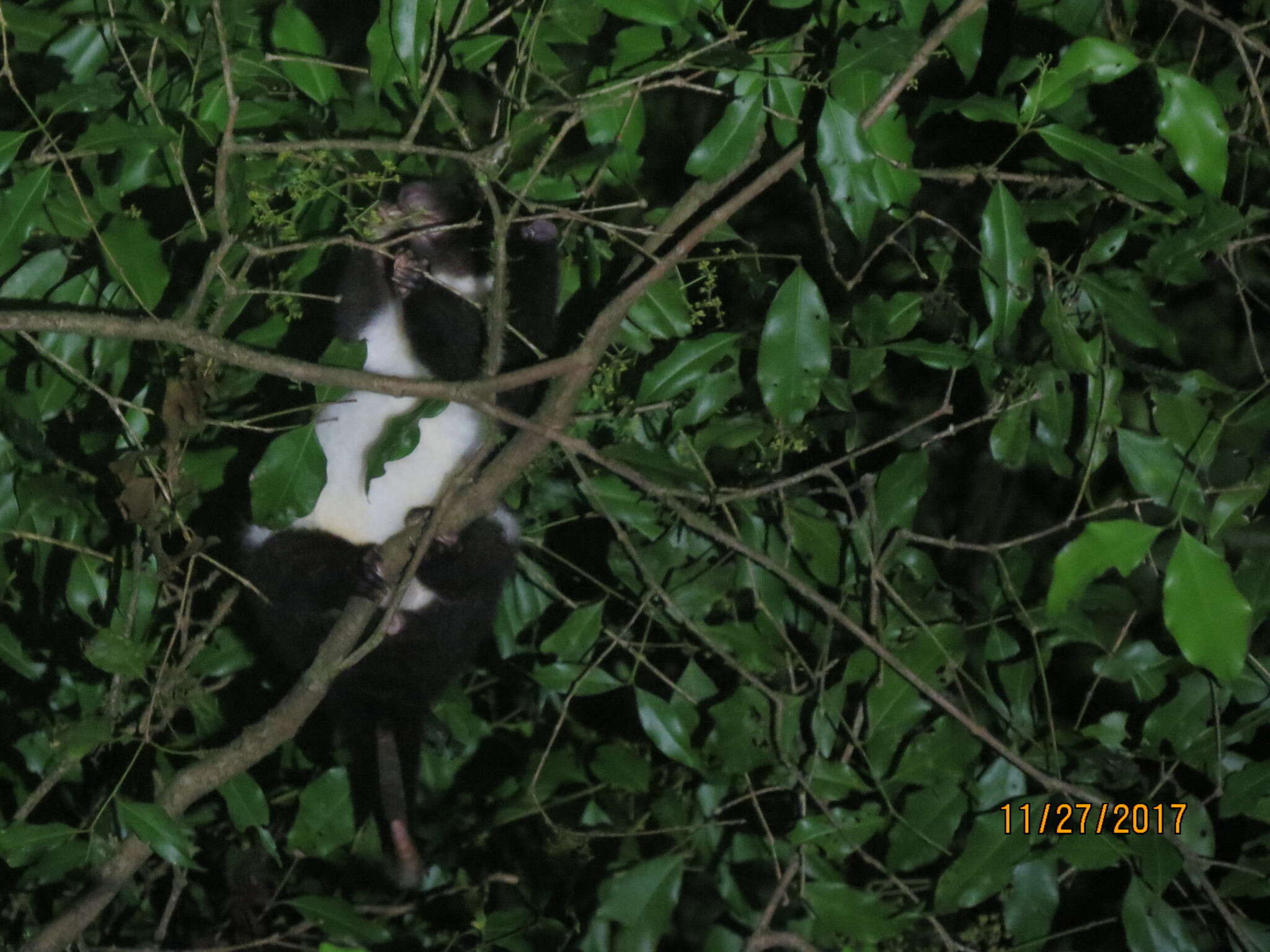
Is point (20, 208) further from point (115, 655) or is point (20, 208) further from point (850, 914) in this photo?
point (850, 914)

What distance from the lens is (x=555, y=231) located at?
9.56 feet

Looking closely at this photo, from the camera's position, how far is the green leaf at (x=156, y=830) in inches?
80.7

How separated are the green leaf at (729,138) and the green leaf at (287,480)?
801 mm

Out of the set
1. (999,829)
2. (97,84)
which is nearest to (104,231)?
(97,84)

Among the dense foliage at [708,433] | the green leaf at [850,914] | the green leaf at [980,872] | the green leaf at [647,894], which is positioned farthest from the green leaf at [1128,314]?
the green leaf at [647,894]

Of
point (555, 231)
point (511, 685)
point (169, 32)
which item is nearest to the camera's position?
point (169, 32)

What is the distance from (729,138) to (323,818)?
5.95 feet

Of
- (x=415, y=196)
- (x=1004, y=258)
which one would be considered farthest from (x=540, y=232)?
(x=1004, y=258)

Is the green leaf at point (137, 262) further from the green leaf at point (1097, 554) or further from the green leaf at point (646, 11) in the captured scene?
the green leaf at point (1097, 554)

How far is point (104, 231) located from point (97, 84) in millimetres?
259

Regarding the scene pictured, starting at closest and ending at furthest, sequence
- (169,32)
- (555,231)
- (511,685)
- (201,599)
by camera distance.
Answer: (169,32), (555,231), (201,599), (511,685)

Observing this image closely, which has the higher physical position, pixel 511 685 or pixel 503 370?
pixel 503 370

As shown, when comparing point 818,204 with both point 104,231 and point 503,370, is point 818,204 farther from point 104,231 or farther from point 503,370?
point 104,231
